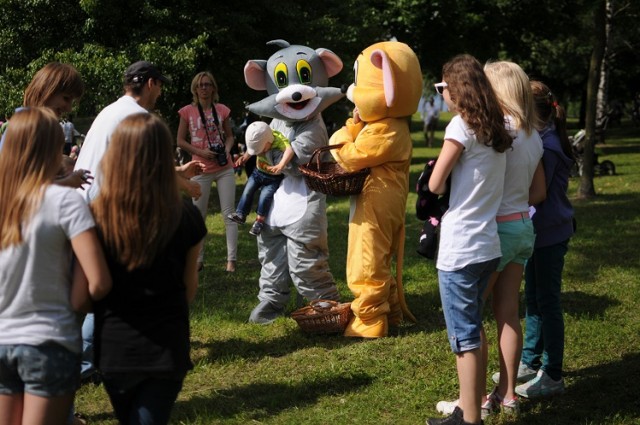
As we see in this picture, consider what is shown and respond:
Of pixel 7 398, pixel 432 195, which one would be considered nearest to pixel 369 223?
pixel 432 195

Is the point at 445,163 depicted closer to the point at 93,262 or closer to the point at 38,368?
the point at 93,262

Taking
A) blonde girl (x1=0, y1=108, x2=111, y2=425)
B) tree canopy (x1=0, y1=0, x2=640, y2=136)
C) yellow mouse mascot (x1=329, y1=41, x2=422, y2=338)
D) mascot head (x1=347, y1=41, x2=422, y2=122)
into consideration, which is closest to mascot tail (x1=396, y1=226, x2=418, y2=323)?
yellow mouse mascot (x1=329, y1=41, x2=422, y2=338)

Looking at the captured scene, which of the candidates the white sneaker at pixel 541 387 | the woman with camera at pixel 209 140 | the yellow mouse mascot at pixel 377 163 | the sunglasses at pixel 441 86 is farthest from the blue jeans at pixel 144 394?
the woman with camera at pixel 209 140

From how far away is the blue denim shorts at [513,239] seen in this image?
4.44 meters

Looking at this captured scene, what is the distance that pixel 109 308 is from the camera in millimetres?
3176

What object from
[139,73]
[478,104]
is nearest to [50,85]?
[139,73]

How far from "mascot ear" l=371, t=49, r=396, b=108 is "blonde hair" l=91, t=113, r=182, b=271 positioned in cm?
309

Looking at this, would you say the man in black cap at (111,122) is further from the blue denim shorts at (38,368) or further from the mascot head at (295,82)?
the mascot head at (295,82)

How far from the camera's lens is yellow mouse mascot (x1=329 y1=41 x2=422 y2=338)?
609 cm

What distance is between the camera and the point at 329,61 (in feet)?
22.9

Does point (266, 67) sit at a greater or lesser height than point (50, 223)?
greater

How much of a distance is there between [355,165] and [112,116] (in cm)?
209

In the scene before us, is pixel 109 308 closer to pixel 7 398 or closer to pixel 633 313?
pixel 7 398

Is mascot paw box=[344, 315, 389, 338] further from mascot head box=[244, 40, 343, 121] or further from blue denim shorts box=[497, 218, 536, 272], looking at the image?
blue denim shorts box=[497, 218, 536, 272]
